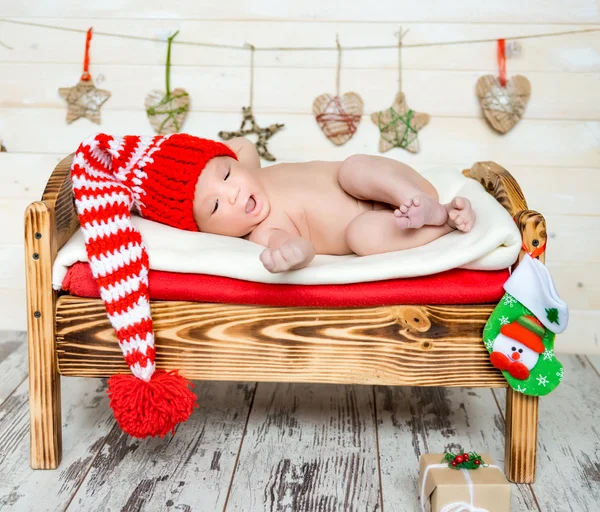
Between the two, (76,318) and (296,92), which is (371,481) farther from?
(296,92)

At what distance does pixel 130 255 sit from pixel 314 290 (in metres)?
0.35

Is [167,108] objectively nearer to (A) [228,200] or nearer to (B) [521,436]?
(A) [228,200]

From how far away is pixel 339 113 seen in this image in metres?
2.18

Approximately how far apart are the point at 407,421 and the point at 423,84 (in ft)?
3.35

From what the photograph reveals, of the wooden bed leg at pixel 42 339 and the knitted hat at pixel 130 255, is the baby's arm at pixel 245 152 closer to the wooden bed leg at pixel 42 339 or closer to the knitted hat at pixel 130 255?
the knitted hat at pixel 130 255

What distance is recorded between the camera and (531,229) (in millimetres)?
1383

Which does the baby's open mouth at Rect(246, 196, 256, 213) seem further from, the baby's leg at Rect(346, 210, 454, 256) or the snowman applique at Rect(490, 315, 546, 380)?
the snowman applique at Rect(490, 315, 546, 380)

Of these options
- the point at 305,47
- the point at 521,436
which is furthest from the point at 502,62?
the point at 521,436

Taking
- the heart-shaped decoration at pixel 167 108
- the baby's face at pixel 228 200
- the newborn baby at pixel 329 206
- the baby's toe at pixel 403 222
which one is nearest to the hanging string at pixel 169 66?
the heart-shaped decoration at pixel 167 108

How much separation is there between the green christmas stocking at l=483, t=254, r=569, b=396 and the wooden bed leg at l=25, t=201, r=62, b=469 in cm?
85

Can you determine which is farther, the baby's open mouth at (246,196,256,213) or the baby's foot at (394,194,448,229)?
the baby's open mouth at (246,196,256,213)

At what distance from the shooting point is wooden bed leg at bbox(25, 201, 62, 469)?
1.37 m

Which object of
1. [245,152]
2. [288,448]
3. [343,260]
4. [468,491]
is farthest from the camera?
[245,152]

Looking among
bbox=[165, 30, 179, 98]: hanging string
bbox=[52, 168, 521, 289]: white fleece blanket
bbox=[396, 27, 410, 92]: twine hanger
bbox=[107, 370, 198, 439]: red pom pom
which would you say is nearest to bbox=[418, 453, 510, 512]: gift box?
bbox=[52, 168, 521, 289]: white fleece blanket
